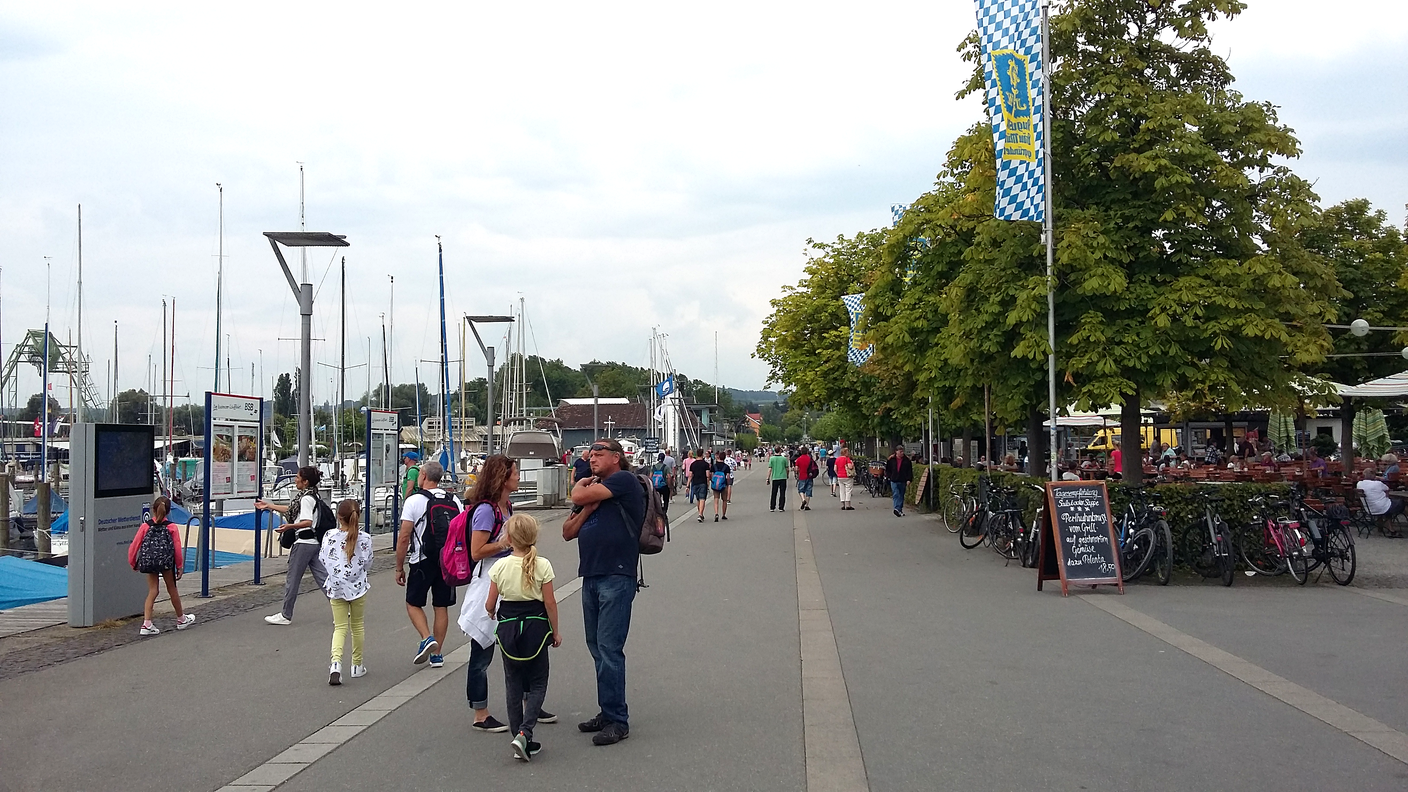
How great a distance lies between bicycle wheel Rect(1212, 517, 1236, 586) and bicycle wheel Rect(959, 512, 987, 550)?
5461mm

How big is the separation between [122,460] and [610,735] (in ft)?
25.3

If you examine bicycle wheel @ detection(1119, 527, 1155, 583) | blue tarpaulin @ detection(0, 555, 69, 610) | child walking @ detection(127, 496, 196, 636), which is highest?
child walking @ detection(127, 496, 196, 636)

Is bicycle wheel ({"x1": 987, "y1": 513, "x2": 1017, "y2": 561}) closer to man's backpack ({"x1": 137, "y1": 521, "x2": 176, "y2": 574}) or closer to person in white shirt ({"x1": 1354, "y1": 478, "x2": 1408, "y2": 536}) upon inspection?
person in white shirt ({"x1": 1354, "y1": 478, "x2": 1408, "y2": 536})

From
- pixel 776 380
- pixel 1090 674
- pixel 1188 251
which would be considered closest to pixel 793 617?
pixel 1090 674

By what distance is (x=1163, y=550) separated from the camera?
1360 cm

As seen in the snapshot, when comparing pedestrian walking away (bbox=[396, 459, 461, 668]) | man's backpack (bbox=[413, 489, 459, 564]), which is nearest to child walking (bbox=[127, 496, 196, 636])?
pedestrian walking away (bbox=[396, 459, 461, 668])

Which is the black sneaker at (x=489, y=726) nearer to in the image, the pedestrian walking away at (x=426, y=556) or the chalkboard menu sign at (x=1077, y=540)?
the pedestrian walking away at (x=426, y=556)

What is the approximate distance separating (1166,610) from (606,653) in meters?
7.33

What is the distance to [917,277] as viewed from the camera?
716 inches

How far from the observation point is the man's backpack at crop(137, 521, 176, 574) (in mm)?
10594

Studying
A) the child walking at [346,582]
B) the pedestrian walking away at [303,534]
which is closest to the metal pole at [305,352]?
the pedestrian walking away at [303,534]

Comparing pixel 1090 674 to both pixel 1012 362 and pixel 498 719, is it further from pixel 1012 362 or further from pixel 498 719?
pixel 1012 362

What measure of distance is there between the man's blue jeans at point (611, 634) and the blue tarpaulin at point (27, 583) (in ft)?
35.0

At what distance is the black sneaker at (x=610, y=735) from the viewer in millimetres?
6391
